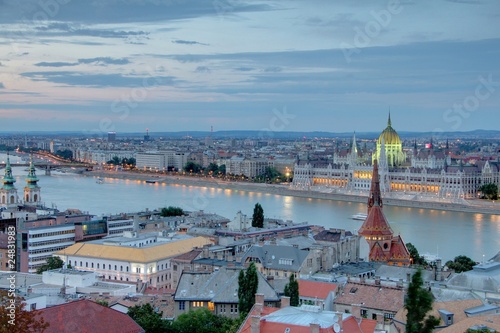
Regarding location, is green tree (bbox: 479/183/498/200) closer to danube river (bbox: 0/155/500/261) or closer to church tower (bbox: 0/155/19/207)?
danube river (bbox: 0/155/500/261)

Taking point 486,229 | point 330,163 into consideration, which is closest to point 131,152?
point 330,163

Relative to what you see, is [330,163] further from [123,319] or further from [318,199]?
[123,319]

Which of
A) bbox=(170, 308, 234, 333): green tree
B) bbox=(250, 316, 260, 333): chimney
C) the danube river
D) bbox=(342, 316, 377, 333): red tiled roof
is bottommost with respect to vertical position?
the danube river

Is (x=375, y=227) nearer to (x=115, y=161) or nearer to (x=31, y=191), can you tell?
(x=31, y=191)

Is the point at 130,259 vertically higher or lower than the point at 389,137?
lower

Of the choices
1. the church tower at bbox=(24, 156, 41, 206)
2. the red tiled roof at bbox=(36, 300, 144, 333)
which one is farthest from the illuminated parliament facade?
the red tiled roof at bbox=(36, 300, 144, 333)

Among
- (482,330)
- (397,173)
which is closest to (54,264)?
(482,330)
